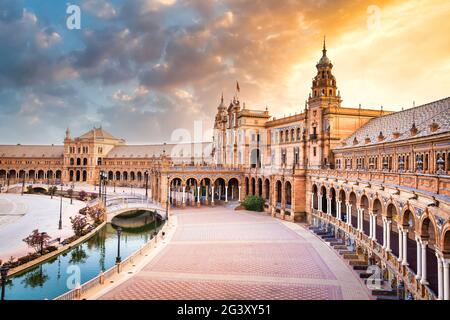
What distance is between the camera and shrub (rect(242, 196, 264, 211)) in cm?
5559

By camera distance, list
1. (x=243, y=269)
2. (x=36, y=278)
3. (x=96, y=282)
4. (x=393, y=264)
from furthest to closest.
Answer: (x=36, y=278)
(x=243, y=269)
(x=96, y=282)
(x=393, y=264)

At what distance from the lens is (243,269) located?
25.0 metres

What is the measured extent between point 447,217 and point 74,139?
352 feet

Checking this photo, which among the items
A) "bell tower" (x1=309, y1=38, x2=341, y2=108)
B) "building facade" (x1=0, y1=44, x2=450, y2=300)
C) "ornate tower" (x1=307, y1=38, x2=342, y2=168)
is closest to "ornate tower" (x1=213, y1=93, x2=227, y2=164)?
"building facade" (x1=0, y1=44, x2=450, y2=300)

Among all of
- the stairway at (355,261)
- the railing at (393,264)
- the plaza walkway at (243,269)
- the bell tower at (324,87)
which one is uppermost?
the bell tower at (324,87)

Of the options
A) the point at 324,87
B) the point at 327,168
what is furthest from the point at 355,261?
the point at 324,87

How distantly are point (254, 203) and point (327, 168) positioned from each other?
49.4 feet

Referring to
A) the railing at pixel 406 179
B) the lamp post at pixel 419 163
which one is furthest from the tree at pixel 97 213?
the lamp post at pixel 419 163

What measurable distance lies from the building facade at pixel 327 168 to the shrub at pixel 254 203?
143 centimetres

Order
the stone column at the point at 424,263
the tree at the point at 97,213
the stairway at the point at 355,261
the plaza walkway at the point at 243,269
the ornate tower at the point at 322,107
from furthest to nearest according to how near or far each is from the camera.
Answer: the tree at the point at 97,213 < the ornate tower at the point at 322,107 < the plaza walkway at the point at 243,269 < the stairway at the point at 355,261 < the stone column at the point at 424,263

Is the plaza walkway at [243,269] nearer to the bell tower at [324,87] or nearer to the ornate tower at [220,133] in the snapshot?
the bell tower at [324,87]

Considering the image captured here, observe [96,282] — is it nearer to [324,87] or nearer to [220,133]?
[324,87]

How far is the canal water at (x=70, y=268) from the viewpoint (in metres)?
25.7

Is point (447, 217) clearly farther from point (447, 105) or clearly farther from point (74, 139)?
point (74, 139)
